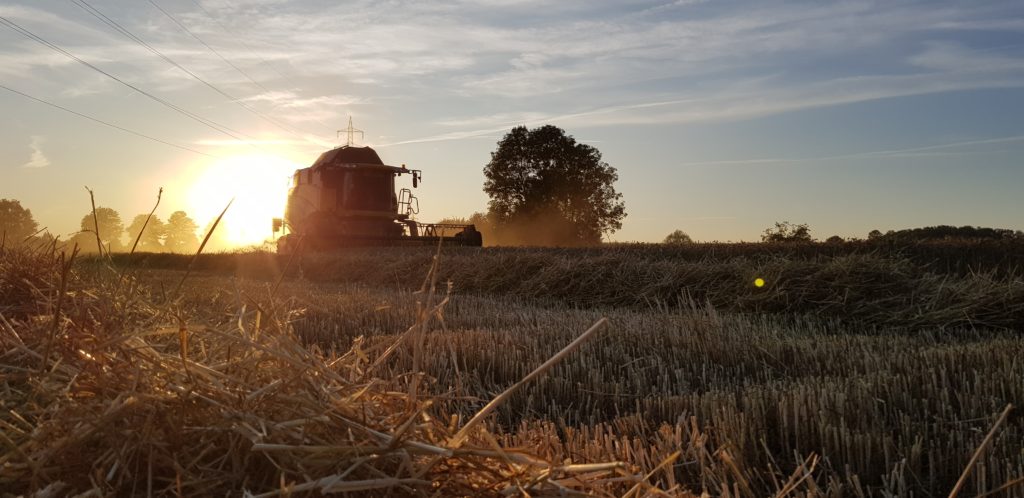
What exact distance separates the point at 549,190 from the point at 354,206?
77.4 ft

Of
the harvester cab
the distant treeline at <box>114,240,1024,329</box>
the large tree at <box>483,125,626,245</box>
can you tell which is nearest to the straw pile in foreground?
the distant treeline at <box>114,240,1024,329</box>

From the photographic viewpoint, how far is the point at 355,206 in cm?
2283

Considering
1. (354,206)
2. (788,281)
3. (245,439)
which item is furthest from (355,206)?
(245,439)

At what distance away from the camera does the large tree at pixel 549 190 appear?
146ft

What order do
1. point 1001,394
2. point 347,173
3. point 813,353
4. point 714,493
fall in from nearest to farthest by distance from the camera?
point 714,493 < point 1001,394 < point 813,353 < point 347,173

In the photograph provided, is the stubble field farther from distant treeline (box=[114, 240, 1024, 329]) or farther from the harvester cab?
the harvester cab

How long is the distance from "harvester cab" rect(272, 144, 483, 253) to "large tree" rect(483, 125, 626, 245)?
68.4ft

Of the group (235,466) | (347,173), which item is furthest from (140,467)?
(347,173)

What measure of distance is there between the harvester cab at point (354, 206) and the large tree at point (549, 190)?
2086cm

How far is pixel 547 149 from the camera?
45500mm

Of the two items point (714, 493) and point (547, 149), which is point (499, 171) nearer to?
point (547, 149)

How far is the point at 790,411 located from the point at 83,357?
9.07 feet

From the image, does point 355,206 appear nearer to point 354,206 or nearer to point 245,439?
point 354,206

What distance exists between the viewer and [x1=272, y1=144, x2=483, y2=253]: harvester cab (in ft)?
71.9
